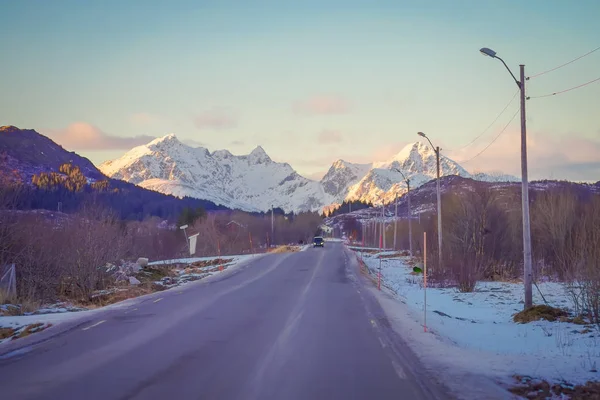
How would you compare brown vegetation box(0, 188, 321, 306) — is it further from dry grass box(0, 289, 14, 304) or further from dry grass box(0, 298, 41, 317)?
dry grass box(0, 289, 14, 304)

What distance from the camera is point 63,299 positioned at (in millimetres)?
22984

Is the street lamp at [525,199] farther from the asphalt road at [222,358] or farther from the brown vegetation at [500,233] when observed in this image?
the brown vegetation at [500,233]

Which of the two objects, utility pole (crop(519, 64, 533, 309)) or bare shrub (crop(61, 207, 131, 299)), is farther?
bare shrub (crop(61, 207, 131, 299))

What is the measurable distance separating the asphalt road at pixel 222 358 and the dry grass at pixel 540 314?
158 inches

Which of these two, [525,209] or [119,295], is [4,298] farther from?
[525,209]

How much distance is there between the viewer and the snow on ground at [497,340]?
31.5 ft

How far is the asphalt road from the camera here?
8.18 m

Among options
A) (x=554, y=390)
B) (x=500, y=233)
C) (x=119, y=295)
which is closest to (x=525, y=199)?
(x=554, y=390)

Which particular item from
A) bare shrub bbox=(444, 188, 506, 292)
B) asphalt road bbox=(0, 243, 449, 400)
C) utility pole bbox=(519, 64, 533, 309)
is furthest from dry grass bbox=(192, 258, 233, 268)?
utility pole bbox=(519, 64, 533, 309)

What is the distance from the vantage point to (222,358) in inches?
414

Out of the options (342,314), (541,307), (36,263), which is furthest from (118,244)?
(541,307)

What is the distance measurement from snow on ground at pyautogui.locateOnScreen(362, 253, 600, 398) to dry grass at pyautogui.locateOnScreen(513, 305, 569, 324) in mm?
350

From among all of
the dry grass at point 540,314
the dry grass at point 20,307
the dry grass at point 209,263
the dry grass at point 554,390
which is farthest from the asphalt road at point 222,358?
the dry grass at point 209,263

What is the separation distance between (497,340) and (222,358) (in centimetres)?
692
